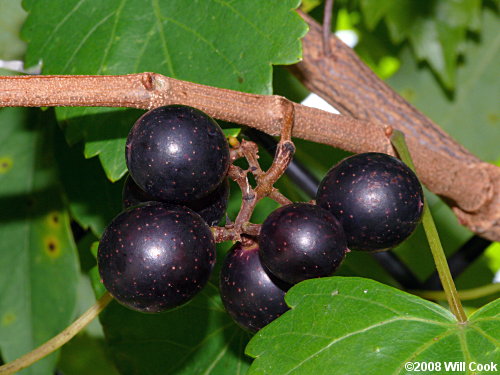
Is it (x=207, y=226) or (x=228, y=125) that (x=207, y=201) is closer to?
(x=207, y=226)

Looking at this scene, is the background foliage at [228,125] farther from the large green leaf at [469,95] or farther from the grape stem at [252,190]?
the grape stem at [252,190]

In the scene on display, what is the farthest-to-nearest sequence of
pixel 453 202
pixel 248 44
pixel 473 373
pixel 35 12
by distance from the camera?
pixel 453 202
pixel 35 12
pixel 248 44
pixel 473 373

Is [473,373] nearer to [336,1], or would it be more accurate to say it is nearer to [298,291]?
[298,291]

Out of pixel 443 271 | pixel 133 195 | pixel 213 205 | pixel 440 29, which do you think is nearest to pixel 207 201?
pixel 213 205

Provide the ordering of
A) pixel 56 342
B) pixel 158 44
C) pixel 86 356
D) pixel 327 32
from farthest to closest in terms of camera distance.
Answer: pixel 86 356, pixel 327 32, pixel 158 44, pixel 56 342

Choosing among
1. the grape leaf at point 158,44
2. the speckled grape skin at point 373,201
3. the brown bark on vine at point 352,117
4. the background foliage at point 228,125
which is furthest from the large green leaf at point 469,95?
the speckled grape skin at point 373,201

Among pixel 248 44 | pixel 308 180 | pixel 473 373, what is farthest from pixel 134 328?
pixel 473 373

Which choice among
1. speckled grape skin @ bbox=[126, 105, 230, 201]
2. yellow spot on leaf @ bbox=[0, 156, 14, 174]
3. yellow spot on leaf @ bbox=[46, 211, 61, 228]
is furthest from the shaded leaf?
speckled grape skin @ bbox=[126, 105, 230, 201]
